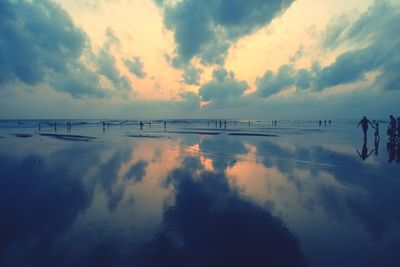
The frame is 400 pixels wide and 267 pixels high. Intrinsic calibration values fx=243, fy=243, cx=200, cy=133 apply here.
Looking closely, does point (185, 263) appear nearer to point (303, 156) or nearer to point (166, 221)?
point (166, 221)

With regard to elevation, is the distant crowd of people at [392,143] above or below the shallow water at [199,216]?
above

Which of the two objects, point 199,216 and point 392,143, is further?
point 392,143

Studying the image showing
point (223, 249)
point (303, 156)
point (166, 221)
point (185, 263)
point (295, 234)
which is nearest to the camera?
point (185, 263)

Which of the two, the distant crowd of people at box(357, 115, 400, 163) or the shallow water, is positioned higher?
the distant crowd of people at box(357, 115, 400, 163)

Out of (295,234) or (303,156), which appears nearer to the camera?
(295,234)

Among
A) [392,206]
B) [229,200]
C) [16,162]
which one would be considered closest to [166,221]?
[229,200]

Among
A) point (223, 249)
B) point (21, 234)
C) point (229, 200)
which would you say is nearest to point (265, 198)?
point (229, 200)

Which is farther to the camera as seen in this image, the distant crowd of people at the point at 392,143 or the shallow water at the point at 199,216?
the distant crowd of people at the point at 392,143

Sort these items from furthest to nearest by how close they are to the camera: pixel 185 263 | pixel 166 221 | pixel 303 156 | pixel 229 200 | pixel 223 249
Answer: pixel 303 156
pixel 229 200
pixel 166 221
pixel 223 249
pixel 185 263

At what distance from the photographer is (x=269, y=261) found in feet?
18.3

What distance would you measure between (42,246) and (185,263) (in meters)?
3.77

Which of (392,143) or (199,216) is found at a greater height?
(392,143)

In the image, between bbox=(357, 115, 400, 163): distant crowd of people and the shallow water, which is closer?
the shallow water

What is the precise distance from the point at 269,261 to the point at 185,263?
1922 mm
